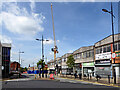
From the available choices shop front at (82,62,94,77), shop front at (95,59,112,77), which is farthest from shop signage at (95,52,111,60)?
shop front at (82,62,94,77)

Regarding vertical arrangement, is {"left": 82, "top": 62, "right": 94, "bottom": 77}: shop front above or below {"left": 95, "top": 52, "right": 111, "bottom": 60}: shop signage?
below

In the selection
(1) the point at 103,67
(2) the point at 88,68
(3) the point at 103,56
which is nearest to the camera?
(3) the point at 103,56

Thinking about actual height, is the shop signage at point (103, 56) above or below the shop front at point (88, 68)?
above

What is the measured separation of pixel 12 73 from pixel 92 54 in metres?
26.7

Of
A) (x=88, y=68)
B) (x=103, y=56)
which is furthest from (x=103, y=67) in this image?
(x=88, y=68)

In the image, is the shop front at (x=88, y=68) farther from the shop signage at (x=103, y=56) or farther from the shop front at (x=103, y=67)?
the shop signage at (x=103, y=56)

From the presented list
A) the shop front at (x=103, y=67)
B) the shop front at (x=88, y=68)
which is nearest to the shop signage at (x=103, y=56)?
the shop front at (x=103, y=67)

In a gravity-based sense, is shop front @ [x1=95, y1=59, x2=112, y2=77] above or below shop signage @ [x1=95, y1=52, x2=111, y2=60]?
below

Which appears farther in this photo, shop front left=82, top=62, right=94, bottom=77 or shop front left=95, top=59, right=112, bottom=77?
shop front left=82, top=62, right=94, bottom=77

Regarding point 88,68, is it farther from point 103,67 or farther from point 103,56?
point 103,56

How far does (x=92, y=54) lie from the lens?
45.1m

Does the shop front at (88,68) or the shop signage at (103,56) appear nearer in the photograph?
the shop signage at (103,56)

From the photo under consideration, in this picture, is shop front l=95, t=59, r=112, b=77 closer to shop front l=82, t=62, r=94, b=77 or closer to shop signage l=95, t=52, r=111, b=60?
shop signage l=95, t=52, r=111, b=60

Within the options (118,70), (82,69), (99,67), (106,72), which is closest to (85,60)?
(82,69)
